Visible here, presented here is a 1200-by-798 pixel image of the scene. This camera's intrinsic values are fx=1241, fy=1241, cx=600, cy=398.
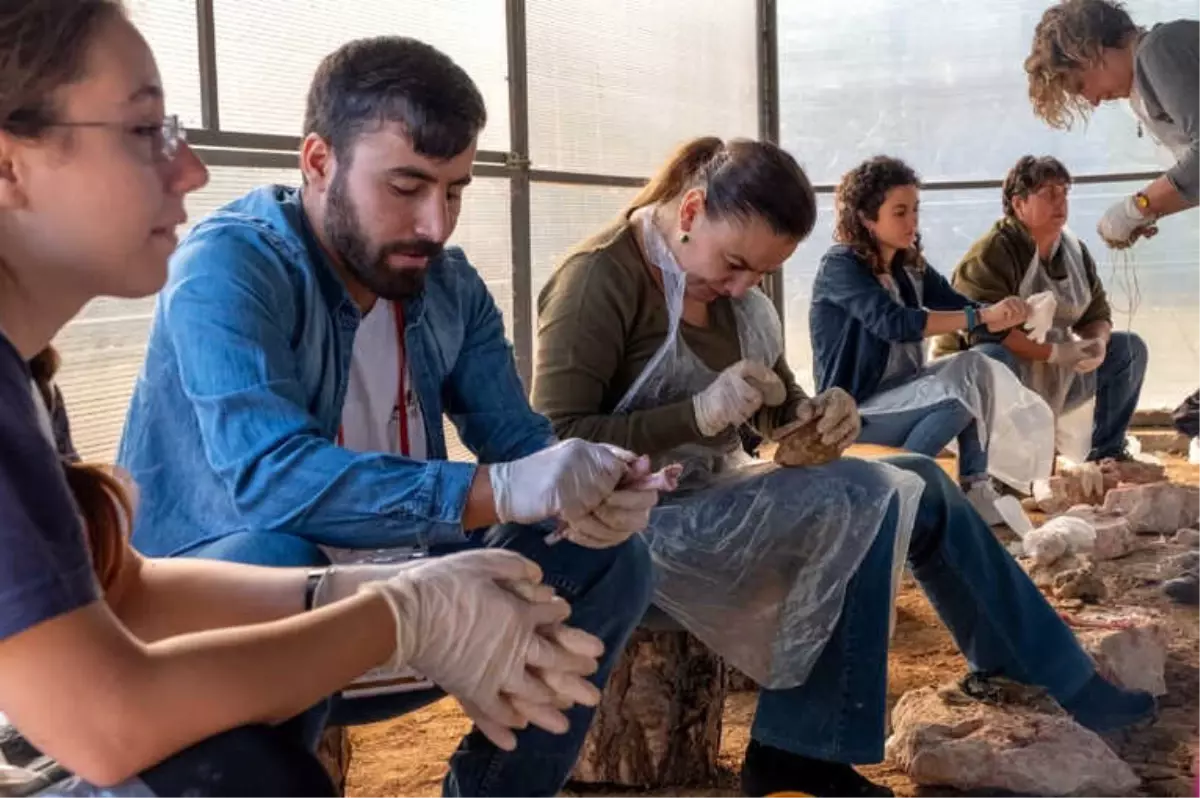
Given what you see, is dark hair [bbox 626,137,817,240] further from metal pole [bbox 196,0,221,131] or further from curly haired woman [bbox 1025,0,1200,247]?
curly haired woman [bbox 1025,0,1200,247]

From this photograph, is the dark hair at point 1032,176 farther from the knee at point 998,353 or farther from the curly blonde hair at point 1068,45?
the curly blonde hair at point 1068,45

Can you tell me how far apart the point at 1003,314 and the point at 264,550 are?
3.50 m

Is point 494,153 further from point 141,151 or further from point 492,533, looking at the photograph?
point 141,151

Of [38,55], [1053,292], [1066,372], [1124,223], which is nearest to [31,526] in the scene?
Result: [38,55]

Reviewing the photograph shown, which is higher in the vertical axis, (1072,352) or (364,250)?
(364,250)

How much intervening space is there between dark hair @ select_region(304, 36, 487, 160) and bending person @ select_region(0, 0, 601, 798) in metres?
0.58

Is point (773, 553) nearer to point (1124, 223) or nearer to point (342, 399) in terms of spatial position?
point (342, 399)

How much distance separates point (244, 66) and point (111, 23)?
2.20 m

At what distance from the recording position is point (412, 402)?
6.50 ft

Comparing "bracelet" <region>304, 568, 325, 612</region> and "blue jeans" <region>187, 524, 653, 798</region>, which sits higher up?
"bracelet" <region>304, 568, 325, 612</region>

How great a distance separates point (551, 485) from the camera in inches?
68.1

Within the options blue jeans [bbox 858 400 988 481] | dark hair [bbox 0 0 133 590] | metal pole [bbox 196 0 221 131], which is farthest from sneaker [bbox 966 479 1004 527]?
dark hair [bbox 0 0 133 590]

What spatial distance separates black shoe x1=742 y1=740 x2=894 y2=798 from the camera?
221 cm

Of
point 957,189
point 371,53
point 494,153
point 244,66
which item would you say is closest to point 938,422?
point 494,153
